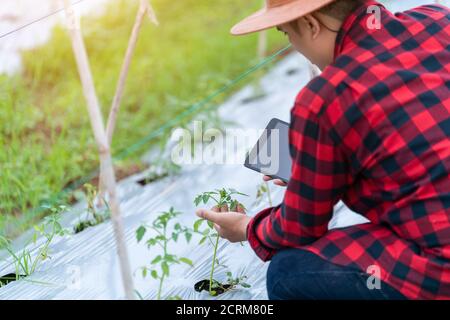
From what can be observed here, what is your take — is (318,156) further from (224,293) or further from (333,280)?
(224,293)

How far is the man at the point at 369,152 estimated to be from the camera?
126cm

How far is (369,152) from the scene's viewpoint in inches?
50.4

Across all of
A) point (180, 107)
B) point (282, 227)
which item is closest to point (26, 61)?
point (180, 107)

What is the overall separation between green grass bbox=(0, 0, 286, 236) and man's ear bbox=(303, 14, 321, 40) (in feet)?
3.94

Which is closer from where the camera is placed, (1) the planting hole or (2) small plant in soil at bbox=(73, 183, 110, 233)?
(1) the planting hole

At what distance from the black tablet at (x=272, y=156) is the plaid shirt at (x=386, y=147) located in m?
0.31

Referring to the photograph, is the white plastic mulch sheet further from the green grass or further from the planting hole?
the green grass

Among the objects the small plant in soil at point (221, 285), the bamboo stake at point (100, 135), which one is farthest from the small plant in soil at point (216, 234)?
the bamboo stake at point (100, 135)

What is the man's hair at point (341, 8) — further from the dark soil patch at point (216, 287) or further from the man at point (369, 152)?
the dark soil patch at point (216, 287)

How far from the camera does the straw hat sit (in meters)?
1.30

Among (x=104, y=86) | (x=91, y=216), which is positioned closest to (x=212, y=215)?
(x=91, y=216)

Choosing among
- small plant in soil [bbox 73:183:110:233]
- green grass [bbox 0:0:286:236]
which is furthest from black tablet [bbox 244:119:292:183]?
green grass [bbox 0:0:286:236]

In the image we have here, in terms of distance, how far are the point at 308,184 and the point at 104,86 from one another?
7.18ft

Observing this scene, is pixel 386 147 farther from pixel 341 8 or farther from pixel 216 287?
pixel 216 287
